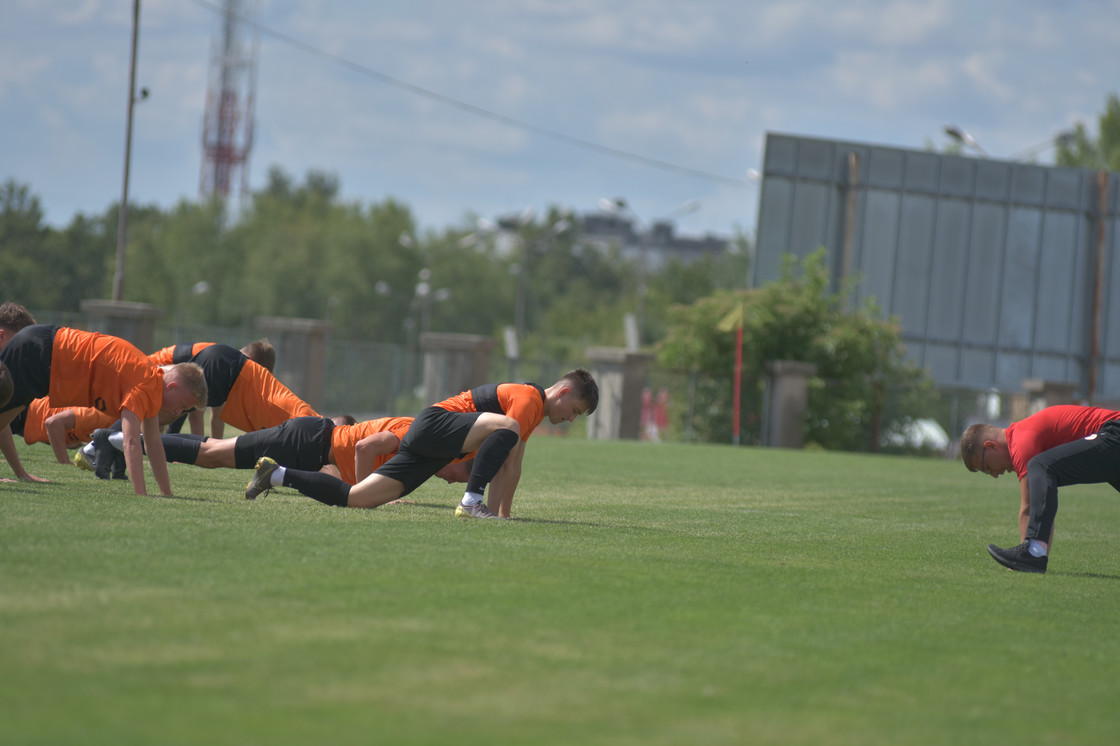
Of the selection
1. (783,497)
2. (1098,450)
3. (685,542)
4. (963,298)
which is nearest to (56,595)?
(685,542)

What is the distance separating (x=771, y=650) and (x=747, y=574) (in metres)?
1.76

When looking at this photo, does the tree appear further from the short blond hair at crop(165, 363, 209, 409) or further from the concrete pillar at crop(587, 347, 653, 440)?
the short blond hair at crop(165, 363, 209, 409)

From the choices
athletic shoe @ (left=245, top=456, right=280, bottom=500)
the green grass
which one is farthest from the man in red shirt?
athletic shoe @ (left=245, top=456, right=280, bottom=500)

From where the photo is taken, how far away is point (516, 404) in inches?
307

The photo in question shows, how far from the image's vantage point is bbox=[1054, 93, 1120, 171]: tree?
171 feet

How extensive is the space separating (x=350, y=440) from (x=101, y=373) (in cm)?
184

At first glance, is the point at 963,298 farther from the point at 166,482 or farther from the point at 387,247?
the point at 387,247

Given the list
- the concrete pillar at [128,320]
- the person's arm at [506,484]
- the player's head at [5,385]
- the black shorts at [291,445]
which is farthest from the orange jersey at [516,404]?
the concrete pillar at [128,320]

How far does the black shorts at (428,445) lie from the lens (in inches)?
298

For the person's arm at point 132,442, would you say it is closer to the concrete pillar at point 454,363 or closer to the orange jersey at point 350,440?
the orange jersey at point 350,440

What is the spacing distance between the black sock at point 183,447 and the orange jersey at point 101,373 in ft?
3.33

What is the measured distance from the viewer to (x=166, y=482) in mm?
7621

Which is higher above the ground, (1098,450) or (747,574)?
(1098,450)

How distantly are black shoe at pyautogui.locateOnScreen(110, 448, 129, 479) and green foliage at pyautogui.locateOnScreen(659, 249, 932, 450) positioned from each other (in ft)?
64.6
